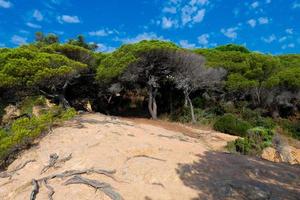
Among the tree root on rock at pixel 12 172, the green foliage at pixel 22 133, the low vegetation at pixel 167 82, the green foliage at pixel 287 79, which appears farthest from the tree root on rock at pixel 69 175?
the green foliage at pixel 287 79

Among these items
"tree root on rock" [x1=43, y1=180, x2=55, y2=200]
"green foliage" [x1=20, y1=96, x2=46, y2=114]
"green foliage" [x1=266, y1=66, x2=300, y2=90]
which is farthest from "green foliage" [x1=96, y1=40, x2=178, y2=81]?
"tree root on rock" [x1=43, y1=180, x2=55, y2=200]

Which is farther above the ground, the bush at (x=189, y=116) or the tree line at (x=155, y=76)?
the tree line at (x=155, y=76)

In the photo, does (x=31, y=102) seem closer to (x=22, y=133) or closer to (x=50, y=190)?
(x=22, y=133)

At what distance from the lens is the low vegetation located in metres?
17.0

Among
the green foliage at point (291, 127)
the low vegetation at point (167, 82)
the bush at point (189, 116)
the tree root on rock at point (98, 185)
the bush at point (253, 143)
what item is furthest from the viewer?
the bush at point (189, 116)

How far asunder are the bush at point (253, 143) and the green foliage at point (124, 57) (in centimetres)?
780

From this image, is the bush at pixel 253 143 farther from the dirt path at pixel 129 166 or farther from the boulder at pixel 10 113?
the boulder at pixel 10 113

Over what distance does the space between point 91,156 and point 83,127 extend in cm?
395

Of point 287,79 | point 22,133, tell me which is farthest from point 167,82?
point 22,133

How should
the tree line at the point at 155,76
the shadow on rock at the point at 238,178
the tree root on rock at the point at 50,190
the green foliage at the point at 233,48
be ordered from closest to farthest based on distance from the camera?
1. the tree root on rock at the point at 50,190
2. the shadow on rock at the point at 238,178
3. the tree line at the point at 155,76
4. the green foliage at the point at 233,48

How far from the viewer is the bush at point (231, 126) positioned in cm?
1594

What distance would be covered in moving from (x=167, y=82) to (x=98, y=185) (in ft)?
50.3

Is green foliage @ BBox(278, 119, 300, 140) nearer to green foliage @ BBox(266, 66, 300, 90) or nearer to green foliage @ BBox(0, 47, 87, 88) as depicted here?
green foliage @ BBox(266, 66, 300, 90)

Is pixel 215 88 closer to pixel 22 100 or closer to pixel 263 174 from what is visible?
pixel 22 100
